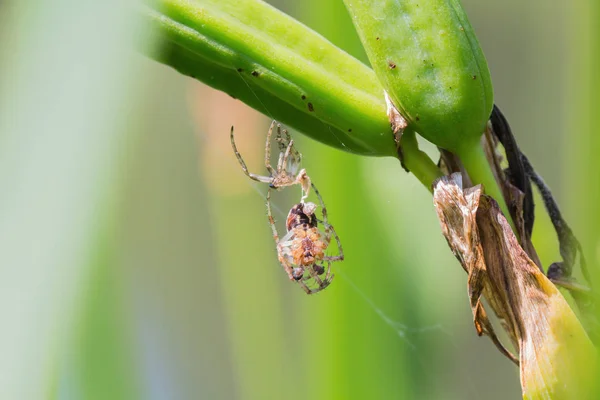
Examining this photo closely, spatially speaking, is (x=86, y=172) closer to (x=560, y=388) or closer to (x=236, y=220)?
(x=560, y=388)

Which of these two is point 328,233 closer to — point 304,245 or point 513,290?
point 304,245

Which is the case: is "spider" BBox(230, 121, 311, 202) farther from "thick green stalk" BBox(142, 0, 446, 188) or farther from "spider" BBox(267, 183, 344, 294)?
"thick green stalk" BBox(142, 0, 446, 188)

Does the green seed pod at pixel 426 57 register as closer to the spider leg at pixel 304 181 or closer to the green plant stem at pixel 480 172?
the green plant stem at pixel 480 172

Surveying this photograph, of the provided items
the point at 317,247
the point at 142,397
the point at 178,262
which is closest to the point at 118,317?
the point at 142,397

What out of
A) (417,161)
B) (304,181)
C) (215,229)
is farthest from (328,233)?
(417,161)

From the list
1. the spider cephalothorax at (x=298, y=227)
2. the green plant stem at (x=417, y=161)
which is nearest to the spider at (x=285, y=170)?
the spider cephalothorax at (x=298, y=227)
